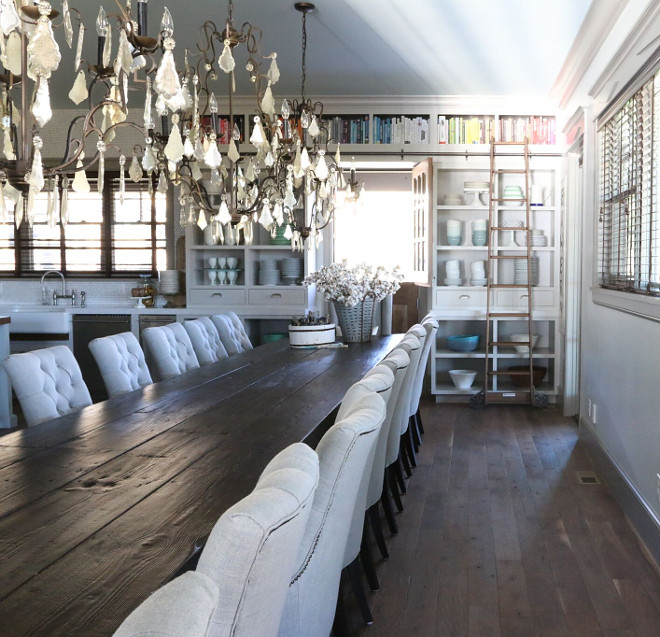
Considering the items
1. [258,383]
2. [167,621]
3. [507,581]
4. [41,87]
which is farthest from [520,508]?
[167,621]

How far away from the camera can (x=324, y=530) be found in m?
1.75

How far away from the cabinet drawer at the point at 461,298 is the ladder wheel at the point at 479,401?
0.86 metres

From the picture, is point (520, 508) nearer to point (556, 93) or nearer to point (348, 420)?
point (348, 420)

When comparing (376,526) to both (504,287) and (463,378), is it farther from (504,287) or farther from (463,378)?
(504,287)

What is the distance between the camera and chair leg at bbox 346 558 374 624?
103 inches

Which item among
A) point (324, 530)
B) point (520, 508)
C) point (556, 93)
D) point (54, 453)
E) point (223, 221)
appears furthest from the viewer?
point (556, 93)

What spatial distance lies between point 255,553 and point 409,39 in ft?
16.4

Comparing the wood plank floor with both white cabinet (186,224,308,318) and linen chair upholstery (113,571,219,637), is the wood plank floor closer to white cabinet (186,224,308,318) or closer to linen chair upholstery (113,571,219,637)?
linen chair upholstery (113,571,219,637)

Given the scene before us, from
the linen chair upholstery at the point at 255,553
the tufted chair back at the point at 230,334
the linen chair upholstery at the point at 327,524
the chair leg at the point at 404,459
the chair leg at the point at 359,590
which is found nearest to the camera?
the linen chair upholstery at the point at 255,553

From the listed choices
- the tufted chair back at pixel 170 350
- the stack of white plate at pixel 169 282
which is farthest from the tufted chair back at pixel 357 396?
the stack of white plate at pixel 169 282

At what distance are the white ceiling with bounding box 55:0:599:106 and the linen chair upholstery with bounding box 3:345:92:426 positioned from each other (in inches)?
103

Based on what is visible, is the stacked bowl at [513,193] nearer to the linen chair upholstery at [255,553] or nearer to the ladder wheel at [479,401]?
the ladder wheel at [479,401]

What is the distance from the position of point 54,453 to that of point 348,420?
43.9 inches

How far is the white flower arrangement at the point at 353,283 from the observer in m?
5.42
